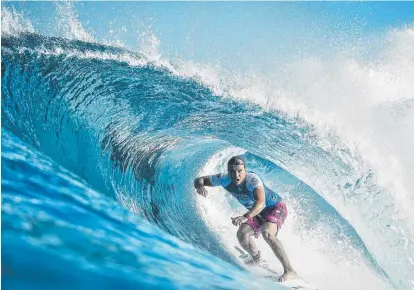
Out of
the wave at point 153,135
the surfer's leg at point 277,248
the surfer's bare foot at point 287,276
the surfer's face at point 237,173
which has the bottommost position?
the surfer's bare foot at point 287,276

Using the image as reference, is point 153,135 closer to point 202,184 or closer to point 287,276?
point 202,184

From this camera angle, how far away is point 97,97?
6137 mm

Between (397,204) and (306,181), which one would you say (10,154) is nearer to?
(306,181)

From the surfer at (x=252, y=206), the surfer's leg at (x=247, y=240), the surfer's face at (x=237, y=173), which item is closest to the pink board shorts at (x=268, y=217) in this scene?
the surfer at (x=252, y=206)

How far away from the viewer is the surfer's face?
16.5 feet

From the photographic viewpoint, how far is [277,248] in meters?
4.99

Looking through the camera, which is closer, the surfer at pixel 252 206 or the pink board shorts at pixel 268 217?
the surfer at pixel 252 206

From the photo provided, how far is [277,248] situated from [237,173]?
110cm

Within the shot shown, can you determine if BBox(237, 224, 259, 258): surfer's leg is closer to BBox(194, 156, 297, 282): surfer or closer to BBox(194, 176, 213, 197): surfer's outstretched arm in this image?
BBox(194, 156, 297, 282): surfer

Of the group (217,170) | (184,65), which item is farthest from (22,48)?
(217,170)

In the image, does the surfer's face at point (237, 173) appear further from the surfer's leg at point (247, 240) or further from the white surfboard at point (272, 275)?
the white surfboard at point (272, 275)

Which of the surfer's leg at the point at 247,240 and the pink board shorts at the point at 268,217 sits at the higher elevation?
the pink board shorts at the point at 268,217

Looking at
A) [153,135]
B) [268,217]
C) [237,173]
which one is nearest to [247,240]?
[268,217]

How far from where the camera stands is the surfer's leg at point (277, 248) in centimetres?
498
